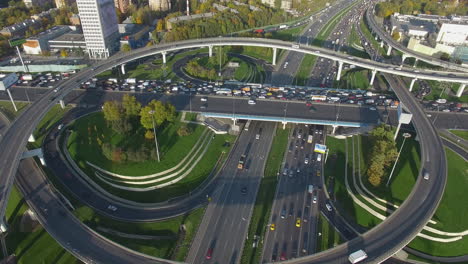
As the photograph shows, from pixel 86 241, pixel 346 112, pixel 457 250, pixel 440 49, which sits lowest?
pixel 457 250

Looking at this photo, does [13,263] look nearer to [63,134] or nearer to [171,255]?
[171,255]

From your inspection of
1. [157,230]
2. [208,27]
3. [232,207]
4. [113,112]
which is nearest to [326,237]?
[232,207]

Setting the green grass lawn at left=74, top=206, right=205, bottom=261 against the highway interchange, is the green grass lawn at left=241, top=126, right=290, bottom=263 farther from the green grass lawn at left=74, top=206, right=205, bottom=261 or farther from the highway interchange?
the green grass lawn at left=74, top=206, right=205, bottom=261

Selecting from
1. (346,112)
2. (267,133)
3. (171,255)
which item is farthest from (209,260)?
(346,112)

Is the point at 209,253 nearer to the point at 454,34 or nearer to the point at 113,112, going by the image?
the point at 113,112

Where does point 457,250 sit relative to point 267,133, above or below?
below

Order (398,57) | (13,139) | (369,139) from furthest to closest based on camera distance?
(398,57) → (369,139) → (13,139)

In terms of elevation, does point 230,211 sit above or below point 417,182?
below
